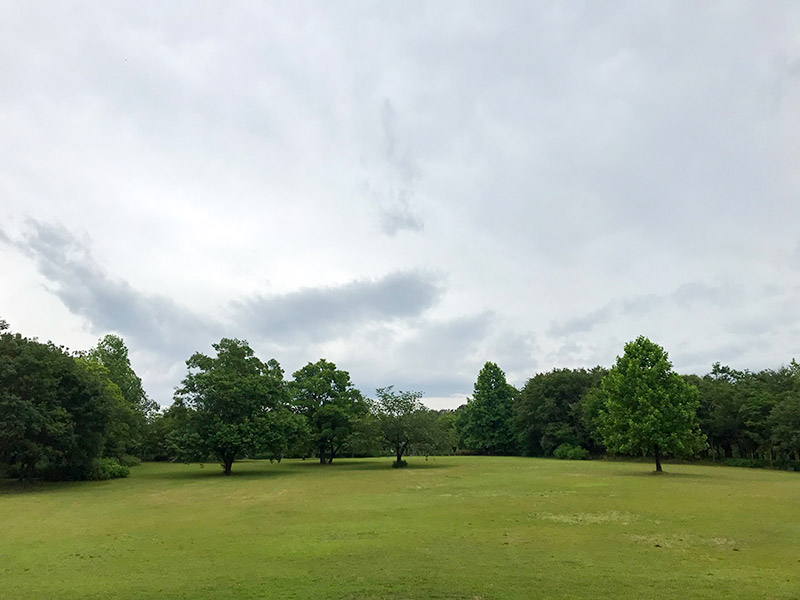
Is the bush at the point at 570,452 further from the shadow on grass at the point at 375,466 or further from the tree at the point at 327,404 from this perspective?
the tree at the point at 327,404

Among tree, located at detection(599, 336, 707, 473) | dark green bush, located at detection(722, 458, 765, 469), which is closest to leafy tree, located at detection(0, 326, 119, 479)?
tree, located at detection(599, 336, 707, 473)

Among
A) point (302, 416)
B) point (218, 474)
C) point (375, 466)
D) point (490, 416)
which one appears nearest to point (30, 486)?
point (218, 474)

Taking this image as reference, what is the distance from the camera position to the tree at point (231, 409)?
4537 centimetres

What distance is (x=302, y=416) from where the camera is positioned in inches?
2073

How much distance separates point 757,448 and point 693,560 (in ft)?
190

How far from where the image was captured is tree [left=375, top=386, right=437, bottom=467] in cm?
5250

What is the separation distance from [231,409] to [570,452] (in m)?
47.1

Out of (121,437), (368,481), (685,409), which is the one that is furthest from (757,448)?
(121,437)

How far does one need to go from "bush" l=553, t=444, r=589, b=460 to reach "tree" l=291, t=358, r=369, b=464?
3119cm

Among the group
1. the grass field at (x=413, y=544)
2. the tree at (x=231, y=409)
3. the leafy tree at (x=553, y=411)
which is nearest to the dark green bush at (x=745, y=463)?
the leafy tree at (x=553, y=411)

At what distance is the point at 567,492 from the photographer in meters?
28.4

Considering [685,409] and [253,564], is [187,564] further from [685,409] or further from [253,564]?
[685,409]

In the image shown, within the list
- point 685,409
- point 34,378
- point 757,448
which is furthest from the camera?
point 757,448

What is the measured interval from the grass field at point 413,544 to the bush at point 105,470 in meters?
12.8
